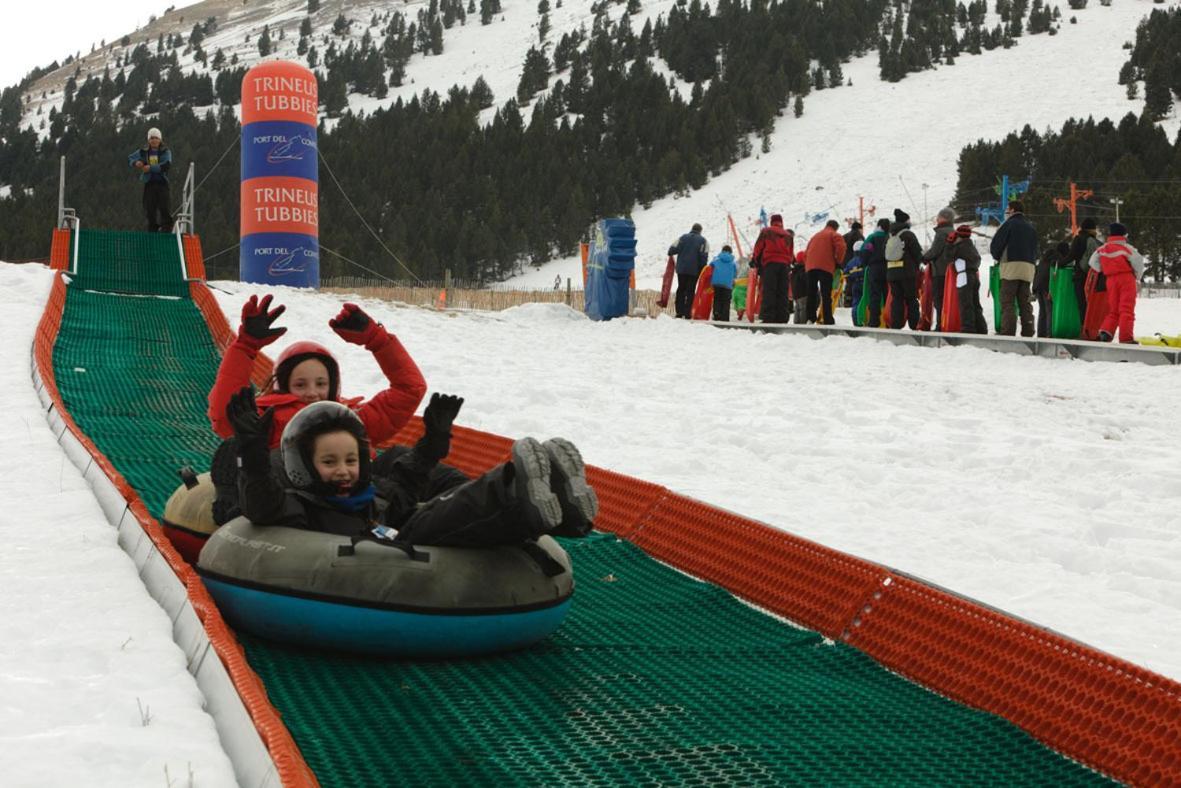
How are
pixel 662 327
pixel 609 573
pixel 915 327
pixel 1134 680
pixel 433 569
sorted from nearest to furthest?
1. pixel 1134 680
2. pixel 433 569
3. pixel 609 573
4. pixel 915 327
5. pixel 662 327

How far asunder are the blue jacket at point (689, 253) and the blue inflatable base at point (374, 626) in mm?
13544

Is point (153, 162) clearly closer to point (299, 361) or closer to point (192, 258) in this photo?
point (192, 258)

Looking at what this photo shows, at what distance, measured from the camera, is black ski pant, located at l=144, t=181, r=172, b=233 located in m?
15.8

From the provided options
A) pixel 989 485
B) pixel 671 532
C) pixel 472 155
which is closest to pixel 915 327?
pixel 989 485

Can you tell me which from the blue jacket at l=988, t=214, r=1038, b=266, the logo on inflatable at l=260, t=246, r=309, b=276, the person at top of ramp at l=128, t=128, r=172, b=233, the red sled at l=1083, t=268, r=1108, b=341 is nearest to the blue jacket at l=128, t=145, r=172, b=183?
the person at top of ramp at l=128, t=128, r=172, b=233

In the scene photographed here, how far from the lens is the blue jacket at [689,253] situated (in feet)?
55.3

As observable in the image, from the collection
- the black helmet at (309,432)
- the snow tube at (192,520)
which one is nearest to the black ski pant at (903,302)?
the snow tube at (192,520)

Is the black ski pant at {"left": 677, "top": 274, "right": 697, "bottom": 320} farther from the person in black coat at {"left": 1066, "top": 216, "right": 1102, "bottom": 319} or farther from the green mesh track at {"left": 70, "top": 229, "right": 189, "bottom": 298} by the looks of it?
the green mesh track at {"left": 70, "top": 229, "right": 189, "bottom": 298}

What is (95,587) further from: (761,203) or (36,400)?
(761,203)

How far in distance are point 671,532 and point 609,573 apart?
Answer: 43cm

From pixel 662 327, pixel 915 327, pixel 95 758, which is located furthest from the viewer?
pixel 662 327

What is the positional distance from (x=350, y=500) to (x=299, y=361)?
2.31ft

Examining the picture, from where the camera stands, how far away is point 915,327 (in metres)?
13.3

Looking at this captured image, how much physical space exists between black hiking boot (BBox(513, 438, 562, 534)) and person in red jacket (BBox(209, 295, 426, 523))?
908mm
